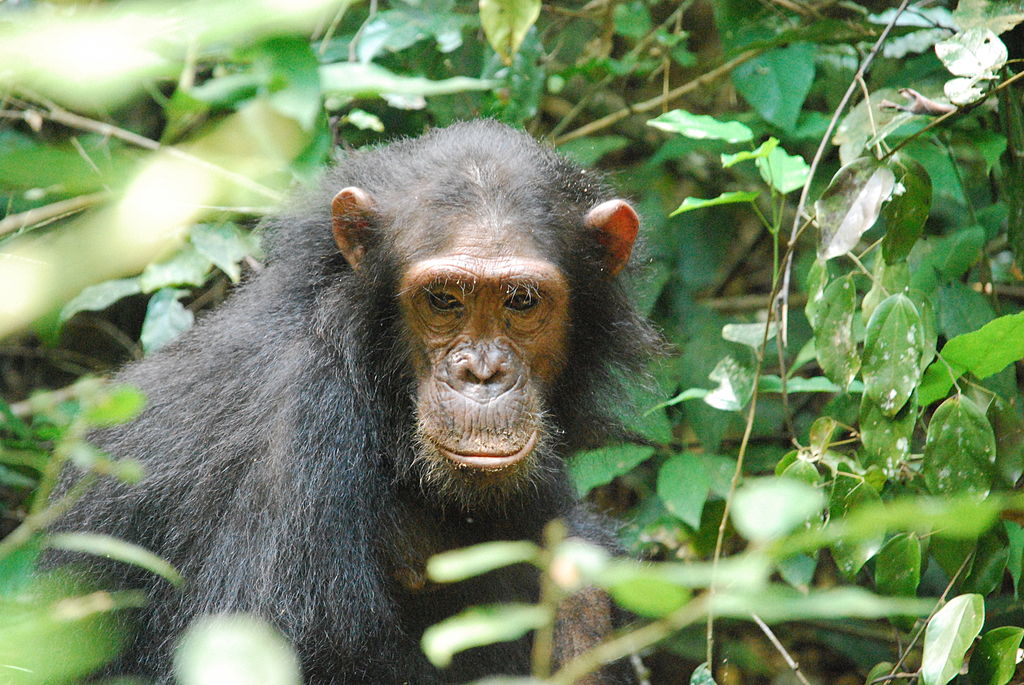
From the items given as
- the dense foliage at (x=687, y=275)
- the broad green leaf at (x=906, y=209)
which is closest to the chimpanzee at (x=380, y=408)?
the dense foliage at (x=687, y=275)

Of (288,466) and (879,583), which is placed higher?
(288,466)

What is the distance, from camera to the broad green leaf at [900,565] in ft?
12.0

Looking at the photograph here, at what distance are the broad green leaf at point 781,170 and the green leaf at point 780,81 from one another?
3.47ft

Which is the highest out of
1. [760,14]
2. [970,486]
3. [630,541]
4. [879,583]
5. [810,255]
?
[760,14]

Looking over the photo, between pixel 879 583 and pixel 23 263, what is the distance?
3048 millimetres

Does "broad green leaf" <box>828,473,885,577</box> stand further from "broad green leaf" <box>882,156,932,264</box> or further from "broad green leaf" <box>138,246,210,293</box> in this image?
"broad green leaf" <box>138,246,210,293</box>

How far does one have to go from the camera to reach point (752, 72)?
18.5ft

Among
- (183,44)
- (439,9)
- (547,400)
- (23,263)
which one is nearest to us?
(183,44)

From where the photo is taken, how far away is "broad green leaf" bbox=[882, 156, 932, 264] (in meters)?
3.88

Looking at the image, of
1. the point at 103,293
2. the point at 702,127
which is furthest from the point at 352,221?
the point at 103,293

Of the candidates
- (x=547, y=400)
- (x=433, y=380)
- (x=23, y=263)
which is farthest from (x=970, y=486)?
(x=23, y=263)

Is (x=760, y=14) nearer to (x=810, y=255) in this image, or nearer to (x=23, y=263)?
(x=810, y=255)

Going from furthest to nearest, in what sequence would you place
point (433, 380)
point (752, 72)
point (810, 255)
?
point (810, 255), point (752, 72), point (433, 380)

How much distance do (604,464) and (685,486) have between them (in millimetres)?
428
